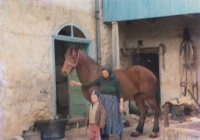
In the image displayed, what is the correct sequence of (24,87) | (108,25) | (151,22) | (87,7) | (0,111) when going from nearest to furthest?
(0,111)
(24,87)
(87,7)
(108,25)
(151,22)

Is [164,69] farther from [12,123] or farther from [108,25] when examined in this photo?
[12,123]

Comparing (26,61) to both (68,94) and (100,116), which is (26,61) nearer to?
(68,94)

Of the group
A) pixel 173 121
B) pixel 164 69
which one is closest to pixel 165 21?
pixel 164 69

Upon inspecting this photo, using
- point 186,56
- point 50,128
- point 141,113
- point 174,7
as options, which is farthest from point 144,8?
point 50,128

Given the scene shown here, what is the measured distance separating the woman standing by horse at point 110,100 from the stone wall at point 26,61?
1.42 metres

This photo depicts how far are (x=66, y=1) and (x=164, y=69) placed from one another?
4.23 metres

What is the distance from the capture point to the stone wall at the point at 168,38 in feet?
34.6

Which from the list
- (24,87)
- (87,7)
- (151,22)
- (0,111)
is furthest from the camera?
(151,22)

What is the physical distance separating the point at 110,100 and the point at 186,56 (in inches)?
184

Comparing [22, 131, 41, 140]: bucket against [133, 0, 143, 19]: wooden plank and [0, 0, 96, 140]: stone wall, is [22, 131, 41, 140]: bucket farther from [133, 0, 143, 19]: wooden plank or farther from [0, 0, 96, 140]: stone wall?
[133, 0, 143, 19]: wooden plank

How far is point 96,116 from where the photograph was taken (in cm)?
625

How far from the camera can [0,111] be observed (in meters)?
6.79

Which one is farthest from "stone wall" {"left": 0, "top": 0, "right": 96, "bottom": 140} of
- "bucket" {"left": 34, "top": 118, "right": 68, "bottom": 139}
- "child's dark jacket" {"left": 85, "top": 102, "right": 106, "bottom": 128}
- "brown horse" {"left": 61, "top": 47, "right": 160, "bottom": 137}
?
"child's dark jacket" {"left": 85, "top": 102, "right": 106, "bottom": 128}

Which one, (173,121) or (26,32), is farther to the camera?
(173,121)
